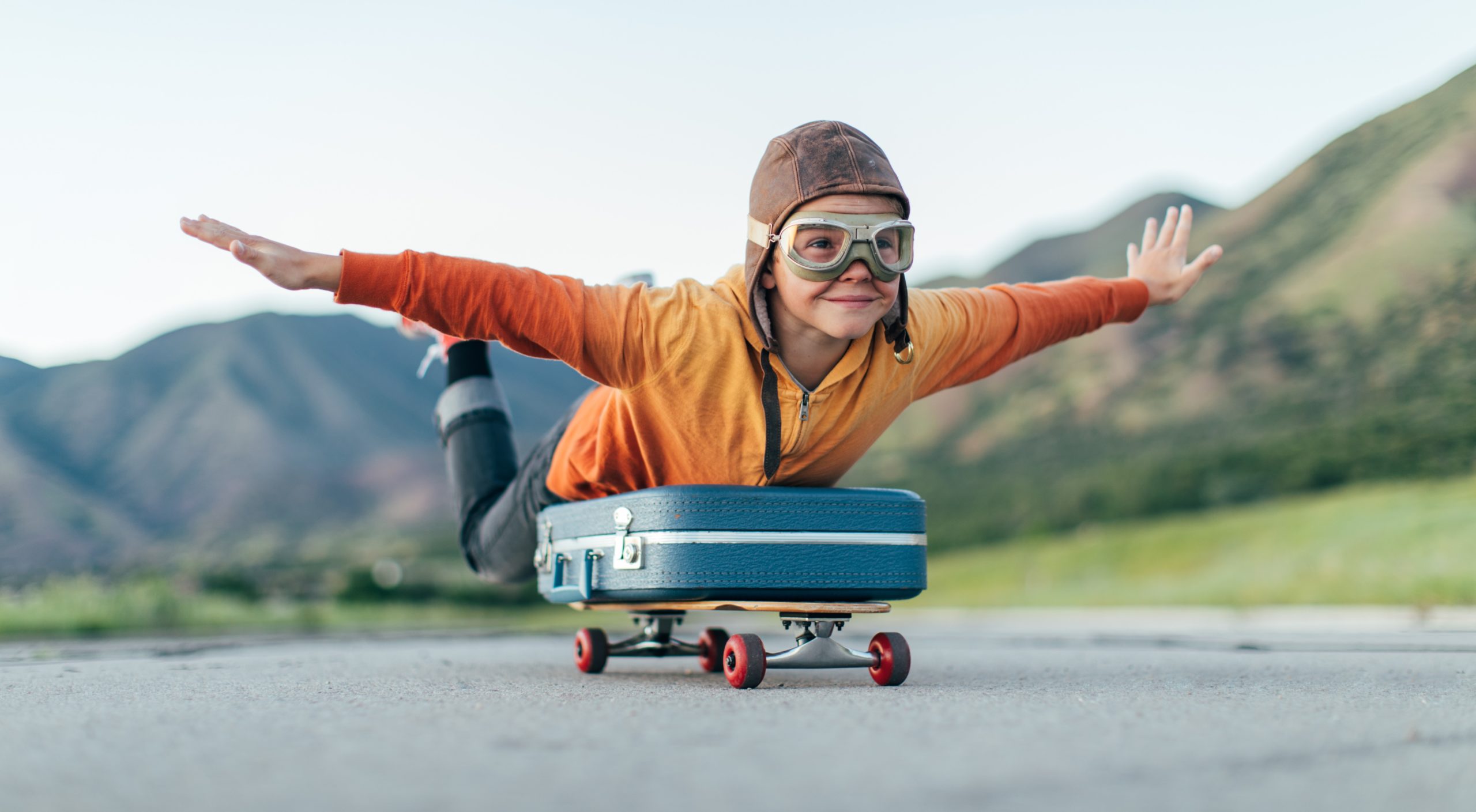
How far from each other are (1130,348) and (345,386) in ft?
78.9

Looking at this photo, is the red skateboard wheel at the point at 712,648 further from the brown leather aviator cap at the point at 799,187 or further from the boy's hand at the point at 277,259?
the boy's hand at the point at 277,259

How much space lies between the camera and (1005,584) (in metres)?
24.7

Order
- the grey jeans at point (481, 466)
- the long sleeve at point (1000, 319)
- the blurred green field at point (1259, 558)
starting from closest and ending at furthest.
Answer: the long sleeve at point (1000, 319) → the grey jeans at point (481, 466) → the blurred green field at point (1259, 558)

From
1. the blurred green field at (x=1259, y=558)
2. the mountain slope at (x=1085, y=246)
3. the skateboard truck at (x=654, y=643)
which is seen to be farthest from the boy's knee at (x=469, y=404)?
the mountain slope at (x=1085, y=246)

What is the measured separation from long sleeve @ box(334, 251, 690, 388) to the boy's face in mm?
352

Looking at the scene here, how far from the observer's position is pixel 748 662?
3.32m

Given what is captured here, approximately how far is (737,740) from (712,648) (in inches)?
87.7

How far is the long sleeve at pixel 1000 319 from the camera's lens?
3949 millimetres

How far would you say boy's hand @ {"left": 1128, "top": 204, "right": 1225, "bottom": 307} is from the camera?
457 cm

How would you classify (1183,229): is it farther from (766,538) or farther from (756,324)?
(766,538)

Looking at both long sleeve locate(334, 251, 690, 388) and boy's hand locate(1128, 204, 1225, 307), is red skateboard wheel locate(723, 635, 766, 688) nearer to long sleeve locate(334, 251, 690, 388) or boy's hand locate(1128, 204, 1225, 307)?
long sleeve locate(334, 251, 690, 388)

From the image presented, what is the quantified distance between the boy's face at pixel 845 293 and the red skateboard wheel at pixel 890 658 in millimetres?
911

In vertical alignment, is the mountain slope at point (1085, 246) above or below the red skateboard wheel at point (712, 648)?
above

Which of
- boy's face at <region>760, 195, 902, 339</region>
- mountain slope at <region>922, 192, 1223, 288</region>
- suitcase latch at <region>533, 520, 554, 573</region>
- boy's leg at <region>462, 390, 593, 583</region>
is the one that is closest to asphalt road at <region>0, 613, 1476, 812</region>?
suitcase latch at <region>533, 520, 554, 573</region>
